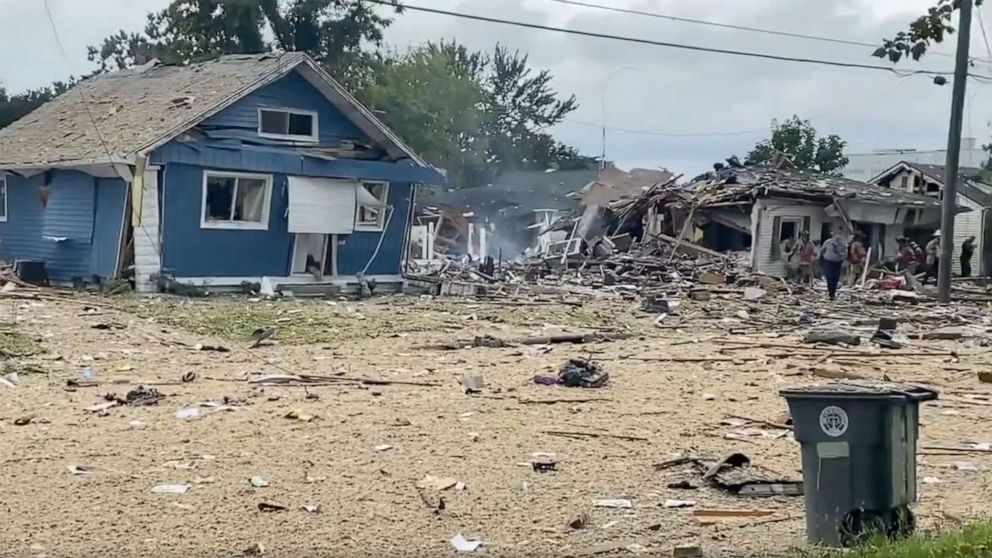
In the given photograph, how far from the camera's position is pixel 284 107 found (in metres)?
25.8

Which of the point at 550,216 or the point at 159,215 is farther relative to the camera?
the point at 550,216

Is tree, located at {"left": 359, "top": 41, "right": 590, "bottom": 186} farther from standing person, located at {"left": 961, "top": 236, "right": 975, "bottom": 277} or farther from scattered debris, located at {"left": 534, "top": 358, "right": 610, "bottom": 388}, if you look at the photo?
scattered debris, located at {"left": 534, "top": 358, "right": 610, "bottom": 388}

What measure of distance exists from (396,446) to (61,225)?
17.7m

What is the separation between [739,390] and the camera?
1230 cm

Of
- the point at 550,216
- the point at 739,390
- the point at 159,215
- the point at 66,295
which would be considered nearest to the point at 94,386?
the point at 739,390

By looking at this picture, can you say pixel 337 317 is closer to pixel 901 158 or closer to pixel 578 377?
pixel 578 377

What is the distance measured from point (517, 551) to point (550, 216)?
132 ft

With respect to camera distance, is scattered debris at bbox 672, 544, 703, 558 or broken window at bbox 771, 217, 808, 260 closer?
scattered debris at bbox 672, 544, 703, 558

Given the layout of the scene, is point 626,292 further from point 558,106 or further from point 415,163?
point 558,106

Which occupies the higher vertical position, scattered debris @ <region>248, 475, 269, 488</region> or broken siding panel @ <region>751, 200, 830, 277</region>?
broken siding panel @ <region>751, 200, 830, 277</region>

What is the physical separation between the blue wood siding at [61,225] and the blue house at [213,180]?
0.04m

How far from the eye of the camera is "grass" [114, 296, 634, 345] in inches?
674

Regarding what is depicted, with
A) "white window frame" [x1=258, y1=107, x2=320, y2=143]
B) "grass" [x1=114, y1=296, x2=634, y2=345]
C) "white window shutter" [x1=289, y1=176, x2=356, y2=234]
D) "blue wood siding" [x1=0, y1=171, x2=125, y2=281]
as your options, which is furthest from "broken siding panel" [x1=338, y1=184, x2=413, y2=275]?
"blue wood siding" [x1=0, y1=171, x2=125, y2=281]

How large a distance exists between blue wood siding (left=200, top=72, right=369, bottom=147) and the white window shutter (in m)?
1.07
